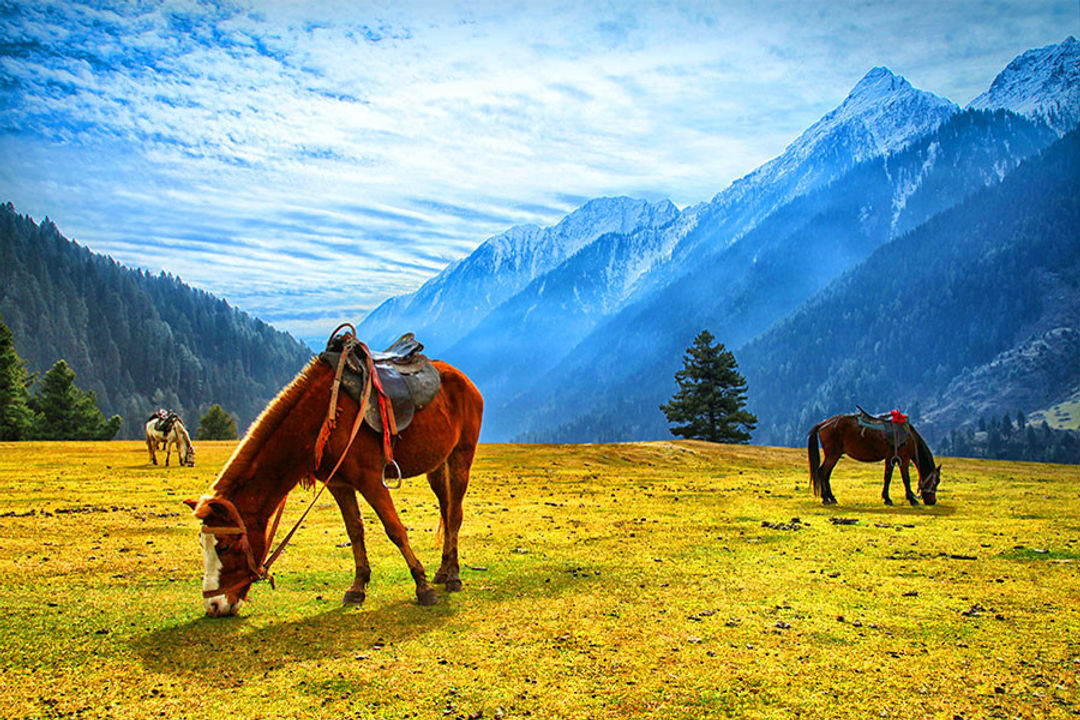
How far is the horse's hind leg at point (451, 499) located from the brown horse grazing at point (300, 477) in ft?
0.10

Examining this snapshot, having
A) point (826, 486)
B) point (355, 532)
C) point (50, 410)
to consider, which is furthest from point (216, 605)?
point (50, 410)

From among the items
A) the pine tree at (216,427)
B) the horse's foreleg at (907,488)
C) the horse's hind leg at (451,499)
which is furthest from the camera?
the pine tree at (216,427)

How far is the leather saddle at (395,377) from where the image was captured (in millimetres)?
8523

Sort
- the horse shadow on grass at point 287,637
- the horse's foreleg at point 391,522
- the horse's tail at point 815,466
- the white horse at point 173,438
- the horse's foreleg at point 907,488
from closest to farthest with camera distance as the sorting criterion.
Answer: the horse shadow on grass at point 287,637 < the horse's foreleg at point 391,522 < the horse's foreleg at point 907,488 < the horse's tail at point 815,466 < the white horse at point 173,438

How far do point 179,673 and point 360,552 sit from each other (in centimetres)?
282

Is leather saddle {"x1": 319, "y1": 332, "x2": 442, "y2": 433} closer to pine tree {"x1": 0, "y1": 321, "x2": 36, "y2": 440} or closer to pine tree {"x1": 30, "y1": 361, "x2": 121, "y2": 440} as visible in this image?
pine tree {"x1": 0, "y1": 321, "x2": 36, "y2": 440}

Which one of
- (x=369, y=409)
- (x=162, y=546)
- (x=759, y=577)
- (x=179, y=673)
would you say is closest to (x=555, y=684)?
(x=179, y=673)

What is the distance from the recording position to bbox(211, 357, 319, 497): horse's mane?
25.0 feet

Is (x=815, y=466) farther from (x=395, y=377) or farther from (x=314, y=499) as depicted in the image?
(x=314, y=499)

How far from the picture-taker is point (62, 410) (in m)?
73.1

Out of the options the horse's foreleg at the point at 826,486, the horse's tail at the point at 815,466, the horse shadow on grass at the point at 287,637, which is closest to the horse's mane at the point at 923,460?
the horse's foreleg at the point at 826,486

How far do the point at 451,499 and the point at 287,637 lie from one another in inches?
131

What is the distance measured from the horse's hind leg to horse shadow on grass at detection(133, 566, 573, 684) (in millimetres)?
690

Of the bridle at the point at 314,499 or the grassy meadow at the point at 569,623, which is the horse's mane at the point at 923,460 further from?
the bridle at the point at 314,499
